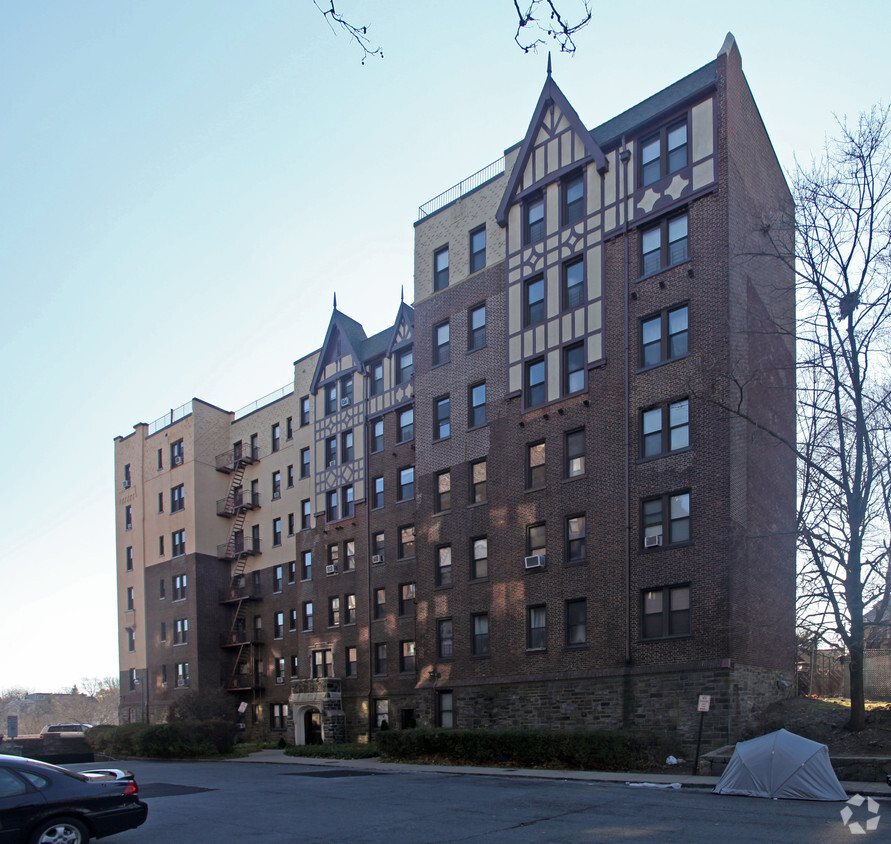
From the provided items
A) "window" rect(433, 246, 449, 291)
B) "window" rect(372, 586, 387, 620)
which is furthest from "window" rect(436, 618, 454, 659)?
"window" rect(433, 246, 449, 291)

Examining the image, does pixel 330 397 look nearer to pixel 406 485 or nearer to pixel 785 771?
pixel 406 485

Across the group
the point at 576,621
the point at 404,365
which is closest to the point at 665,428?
the point at 576,621

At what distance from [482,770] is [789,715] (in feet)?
30.9

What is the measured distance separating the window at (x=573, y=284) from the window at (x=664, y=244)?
265 centimetres

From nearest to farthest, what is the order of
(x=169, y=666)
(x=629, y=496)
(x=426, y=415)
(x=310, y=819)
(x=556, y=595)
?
1. (x=310, y=819)
2. (x=629, y=496)
3. (x=556, y=595)
4. (x=426, y=415)
5. (x=169, y=666)

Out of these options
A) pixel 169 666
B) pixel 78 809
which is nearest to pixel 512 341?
pixel 78 809

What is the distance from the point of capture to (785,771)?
699 inches

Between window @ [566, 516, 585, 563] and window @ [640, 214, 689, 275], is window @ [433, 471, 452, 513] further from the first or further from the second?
window @ [640, 214, 689, 275]

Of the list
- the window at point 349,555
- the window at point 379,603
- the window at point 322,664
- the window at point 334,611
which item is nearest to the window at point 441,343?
the window at point 379,603

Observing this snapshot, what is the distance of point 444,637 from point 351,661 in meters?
10.4

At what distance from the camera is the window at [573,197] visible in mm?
34375

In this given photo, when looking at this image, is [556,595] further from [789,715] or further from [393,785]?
[393,785]

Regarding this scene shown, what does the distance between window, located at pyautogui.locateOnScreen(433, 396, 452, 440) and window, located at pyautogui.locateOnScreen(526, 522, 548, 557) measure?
679 cm

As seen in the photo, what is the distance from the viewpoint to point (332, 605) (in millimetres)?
48438
